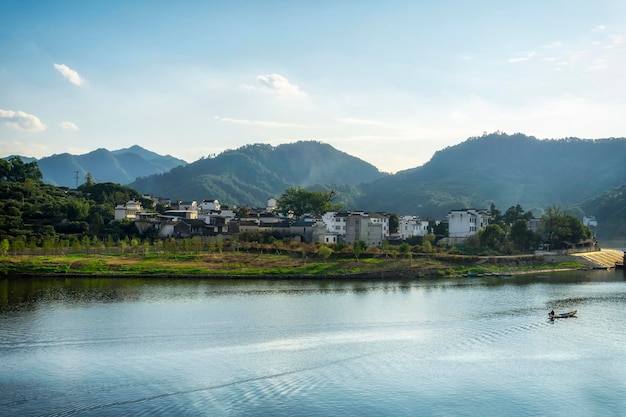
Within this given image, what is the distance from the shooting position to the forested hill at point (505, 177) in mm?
134375

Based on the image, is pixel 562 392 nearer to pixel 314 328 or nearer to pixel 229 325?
pixel 314 328

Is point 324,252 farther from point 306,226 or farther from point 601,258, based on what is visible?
point 601,258

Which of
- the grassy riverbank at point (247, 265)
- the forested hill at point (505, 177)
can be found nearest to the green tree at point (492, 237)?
the grassy riverbank at point (247, 265)

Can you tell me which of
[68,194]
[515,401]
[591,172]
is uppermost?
[591,172]

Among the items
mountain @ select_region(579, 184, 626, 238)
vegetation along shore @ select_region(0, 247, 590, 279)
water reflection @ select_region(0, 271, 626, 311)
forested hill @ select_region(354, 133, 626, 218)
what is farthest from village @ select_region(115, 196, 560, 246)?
forested hill @ select_region(354, 133, 626, 218)

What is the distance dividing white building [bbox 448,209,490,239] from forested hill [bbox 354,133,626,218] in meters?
47.9

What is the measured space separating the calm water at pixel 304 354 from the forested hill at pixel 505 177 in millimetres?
88358

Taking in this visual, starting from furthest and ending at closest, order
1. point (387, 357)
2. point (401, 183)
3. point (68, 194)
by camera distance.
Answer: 1. point (401, 183)
2. point (68, 194)
3. point (387, 357)

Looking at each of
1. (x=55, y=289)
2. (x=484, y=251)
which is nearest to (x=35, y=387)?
(x=55, y=289)

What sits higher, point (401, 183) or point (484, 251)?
point (401, 183)

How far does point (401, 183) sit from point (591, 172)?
48.6 m

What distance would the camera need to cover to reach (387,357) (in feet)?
66.5

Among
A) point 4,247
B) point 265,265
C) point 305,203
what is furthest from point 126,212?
point 265,265

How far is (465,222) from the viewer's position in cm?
6506
